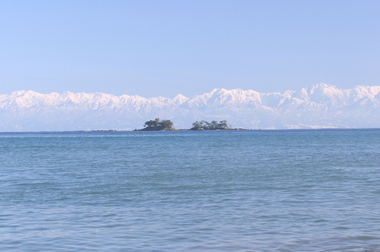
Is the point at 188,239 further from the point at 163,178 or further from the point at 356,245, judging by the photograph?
the point at 163,178

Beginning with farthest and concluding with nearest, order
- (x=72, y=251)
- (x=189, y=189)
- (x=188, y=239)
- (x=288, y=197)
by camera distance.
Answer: (x=189, y=189) < (x=288, y=197) < (x=188, y=239) < (x=72, y=251)

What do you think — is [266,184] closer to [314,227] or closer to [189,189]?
[189,189]

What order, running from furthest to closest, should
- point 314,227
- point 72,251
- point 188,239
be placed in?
1. point 314,227
2. point 188,239
3. point 72,251

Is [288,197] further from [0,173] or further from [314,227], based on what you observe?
[0,173]

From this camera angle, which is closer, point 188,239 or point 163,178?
point 188,239

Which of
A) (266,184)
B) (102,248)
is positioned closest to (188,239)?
(102,248)

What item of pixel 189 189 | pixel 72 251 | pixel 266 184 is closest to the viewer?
pixel 72 251

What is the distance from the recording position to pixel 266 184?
83.4 ft

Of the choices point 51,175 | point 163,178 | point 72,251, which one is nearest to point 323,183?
point 163,178

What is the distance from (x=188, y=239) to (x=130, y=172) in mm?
21235

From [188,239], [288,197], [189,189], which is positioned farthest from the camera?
[189,189]

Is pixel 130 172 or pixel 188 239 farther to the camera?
pixel 130 172

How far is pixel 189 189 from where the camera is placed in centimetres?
2386

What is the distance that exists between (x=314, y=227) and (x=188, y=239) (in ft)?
15.5
